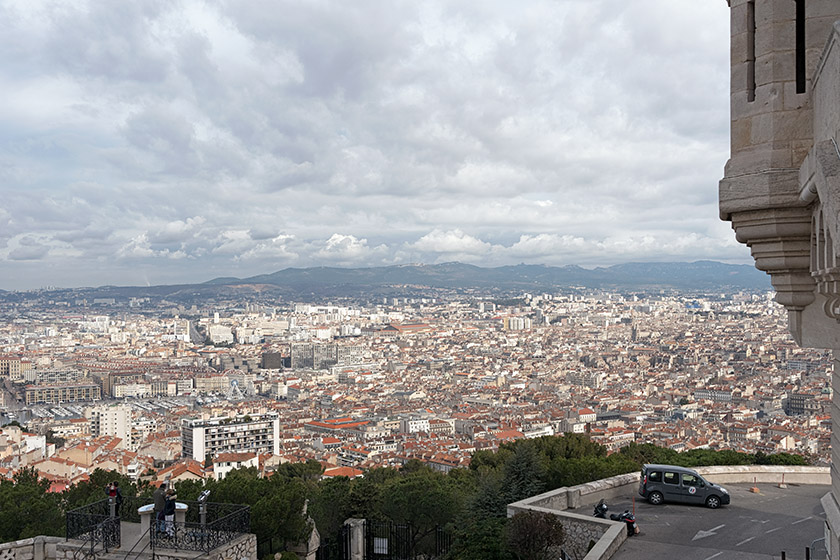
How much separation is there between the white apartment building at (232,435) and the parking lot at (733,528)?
5053 centimetres

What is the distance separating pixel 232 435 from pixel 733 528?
54925 mm

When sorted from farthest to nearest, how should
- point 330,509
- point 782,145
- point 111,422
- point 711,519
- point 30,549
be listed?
point 111,422 → point 330,509 → point 711,519 → point 30,549 → point 782,145

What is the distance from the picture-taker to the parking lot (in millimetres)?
7062

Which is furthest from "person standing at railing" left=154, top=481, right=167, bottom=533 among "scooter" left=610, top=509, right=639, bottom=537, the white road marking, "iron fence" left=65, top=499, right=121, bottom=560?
the white road marking

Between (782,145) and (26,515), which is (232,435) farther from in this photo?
(782,145)

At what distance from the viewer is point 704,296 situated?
19000cm

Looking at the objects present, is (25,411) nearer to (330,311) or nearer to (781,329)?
(781,329)

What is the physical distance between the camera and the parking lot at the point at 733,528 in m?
7.06

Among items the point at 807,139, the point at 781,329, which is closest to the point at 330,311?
the point at 781,329

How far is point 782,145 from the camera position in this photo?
3.28 meters

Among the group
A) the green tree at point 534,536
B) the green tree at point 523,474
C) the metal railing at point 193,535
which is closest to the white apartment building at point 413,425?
the green tree at point 523,474

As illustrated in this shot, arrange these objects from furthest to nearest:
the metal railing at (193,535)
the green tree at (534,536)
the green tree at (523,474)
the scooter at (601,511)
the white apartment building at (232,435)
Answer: the white apartment building at (232,435), the green tree at (523,474), the scooter at (601,511), the green tree at (534,536), the metal railing at (193,535)

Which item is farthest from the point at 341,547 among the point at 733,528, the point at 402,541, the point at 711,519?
the point at 733,528

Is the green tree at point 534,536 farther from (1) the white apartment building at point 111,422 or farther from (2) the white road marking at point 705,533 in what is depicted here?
(1) the white apartment building at point 111,422
